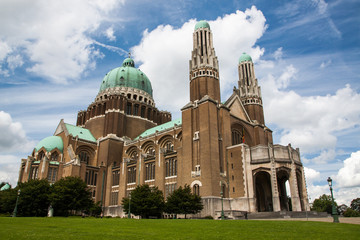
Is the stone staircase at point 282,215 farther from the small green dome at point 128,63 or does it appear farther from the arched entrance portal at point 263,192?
the small green dome at point 128,63

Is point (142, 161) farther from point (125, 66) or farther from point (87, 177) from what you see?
point (125, 66)

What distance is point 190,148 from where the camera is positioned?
43.9 meters

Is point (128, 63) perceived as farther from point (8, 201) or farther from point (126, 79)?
point (8, 201)

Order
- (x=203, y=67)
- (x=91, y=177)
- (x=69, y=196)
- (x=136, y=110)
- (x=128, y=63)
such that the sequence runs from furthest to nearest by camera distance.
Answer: (x=128, y=63) → (x=136, y=110) → (x=91, y=177) → (x=203, y=67) → (x=69, y=196)

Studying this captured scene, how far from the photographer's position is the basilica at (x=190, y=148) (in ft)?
136

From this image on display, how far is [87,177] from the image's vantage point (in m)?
57.7

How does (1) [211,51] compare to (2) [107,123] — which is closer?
(1) [211,51]

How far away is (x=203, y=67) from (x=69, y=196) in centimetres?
2985

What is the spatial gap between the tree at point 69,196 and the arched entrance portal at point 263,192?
27.8m

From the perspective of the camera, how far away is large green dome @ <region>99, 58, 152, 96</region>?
7362 cm

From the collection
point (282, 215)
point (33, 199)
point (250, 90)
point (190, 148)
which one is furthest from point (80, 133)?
point (282, 215)

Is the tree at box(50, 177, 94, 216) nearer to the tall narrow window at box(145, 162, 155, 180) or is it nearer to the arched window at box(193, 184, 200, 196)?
the tall narrow window at box(145, 162, 155, 180)

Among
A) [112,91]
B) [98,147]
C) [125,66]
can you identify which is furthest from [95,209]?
[125,66]

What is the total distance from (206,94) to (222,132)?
6.91 meters
